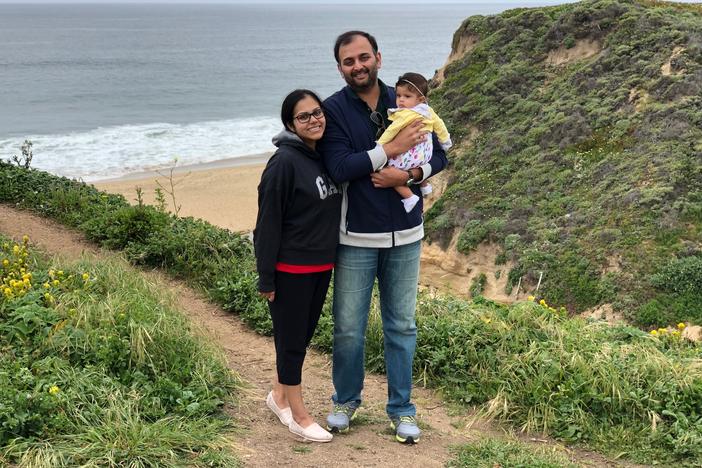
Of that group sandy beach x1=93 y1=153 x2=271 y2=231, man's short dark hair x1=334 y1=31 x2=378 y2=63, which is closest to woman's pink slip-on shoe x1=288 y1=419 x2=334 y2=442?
man's short dark hair x1=334 y1=31 x2=378 y2=63

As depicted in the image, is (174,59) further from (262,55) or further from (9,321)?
(9,321)

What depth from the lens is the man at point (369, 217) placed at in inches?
147

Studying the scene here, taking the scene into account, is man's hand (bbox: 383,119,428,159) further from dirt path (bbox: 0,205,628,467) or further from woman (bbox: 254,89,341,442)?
dirt path (bbox: 0,205,628,467)

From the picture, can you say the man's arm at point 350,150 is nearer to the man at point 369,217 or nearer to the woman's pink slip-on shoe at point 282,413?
the man at point 369,217

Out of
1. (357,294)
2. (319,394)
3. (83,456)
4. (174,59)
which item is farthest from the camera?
(174,59)

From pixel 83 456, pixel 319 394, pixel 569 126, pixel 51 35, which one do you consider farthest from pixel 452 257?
pixel 51 35

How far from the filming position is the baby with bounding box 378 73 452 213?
378cm

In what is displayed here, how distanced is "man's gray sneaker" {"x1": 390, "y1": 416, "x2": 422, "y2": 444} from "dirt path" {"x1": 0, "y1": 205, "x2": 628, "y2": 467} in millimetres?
43

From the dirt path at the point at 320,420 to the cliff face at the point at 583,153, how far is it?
18.3ft

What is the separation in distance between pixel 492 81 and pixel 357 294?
13861mm

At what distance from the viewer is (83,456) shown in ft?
11.4

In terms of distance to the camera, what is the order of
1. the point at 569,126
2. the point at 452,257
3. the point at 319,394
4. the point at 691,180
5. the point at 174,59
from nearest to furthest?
the point at 319,394 → the point at 691,180 → the point at 452,257 → the point at 569,126 → the point at 174,59

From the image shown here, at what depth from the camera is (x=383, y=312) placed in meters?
Result: 4.18

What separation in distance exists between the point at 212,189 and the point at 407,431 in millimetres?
19675
